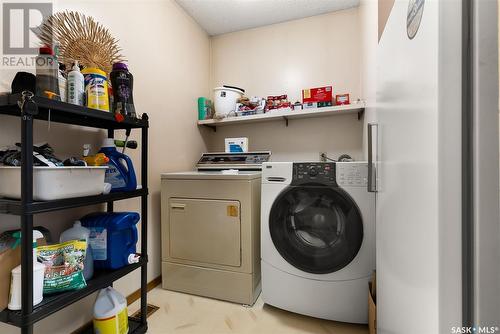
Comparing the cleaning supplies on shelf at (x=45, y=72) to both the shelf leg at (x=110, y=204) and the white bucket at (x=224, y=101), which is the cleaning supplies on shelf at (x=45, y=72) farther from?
the white bucket at (x=224, y=101)

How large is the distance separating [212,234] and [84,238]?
0.80 m

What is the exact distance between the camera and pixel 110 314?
3.95 ft

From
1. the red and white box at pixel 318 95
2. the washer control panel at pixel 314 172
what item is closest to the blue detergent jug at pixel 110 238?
the washer control panel at pixel 314 172

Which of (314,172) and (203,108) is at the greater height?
(203,108)

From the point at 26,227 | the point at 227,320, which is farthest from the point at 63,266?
the point at 227,320

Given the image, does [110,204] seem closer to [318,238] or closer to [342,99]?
[318,238]

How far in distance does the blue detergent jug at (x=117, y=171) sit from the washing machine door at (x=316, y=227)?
2.94 feet

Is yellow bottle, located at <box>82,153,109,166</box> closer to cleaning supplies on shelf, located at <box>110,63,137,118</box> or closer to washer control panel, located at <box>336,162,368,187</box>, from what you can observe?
cleaning supplies on shelf, located at <box>110,63,137,118</box>

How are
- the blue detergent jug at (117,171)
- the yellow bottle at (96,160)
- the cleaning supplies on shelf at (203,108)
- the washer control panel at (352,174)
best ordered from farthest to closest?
1. the cleaning supplies on shelf at (203,108)
2. the washer control panel at (352,174)
3. the blue detergent jug at (117,171)
4. the yellow bottle at (96,160)

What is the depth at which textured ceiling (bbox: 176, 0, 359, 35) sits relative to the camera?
2.25m

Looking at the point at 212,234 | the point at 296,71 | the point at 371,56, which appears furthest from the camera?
the point at 296,71

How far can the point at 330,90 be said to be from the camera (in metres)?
2.20

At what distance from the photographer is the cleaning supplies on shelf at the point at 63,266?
3.02 feet

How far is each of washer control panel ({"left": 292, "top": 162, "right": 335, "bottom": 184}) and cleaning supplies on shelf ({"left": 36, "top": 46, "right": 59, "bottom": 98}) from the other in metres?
1.27
